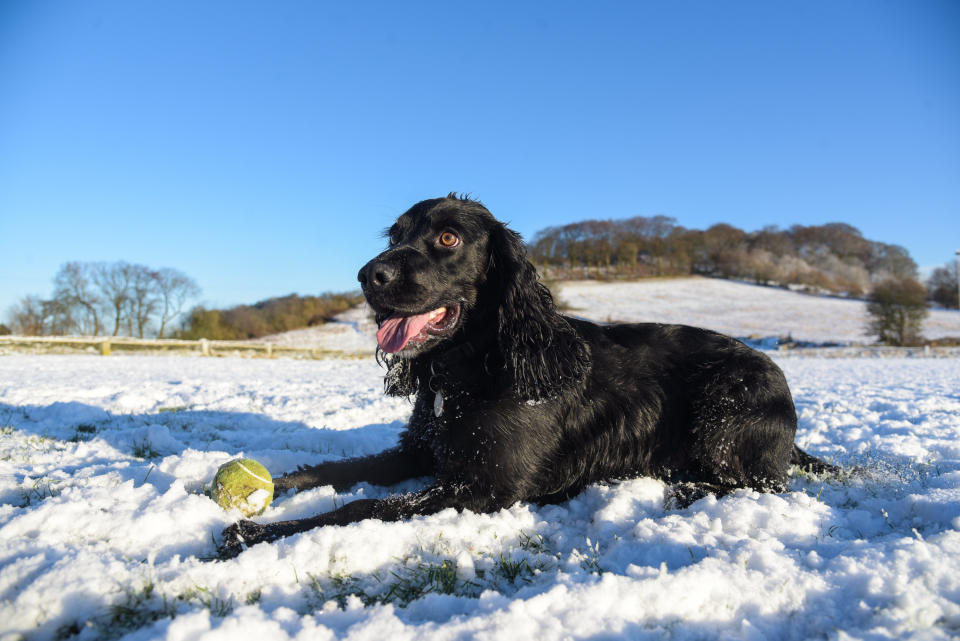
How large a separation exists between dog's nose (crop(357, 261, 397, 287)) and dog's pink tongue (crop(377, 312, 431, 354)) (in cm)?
23

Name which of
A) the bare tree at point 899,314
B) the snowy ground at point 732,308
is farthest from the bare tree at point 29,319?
the bare tree at point 899,314

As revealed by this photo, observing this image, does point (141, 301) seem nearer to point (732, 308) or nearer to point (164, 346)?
point (164, 346)

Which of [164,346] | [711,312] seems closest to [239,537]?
[164,346]

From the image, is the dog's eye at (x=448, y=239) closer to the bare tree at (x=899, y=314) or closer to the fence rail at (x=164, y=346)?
the fence rail at (x=164, y=346)

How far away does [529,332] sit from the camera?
3027 millimetres

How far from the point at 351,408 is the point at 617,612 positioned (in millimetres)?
5059

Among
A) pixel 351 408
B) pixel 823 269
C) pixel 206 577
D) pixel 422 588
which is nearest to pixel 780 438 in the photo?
pixel 422 588

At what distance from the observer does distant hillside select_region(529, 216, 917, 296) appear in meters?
73.4

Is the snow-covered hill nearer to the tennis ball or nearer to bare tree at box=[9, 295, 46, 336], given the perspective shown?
bare tree at box=[9, 295, 46, 336]

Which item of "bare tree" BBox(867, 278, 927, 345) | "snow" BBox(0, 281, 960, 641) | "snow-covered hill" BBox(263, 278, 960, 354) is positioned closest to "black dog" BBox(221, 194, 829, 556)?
"snow" BBox(0, 281, 960, 641)

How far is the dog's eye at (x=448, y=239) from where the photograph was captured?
309cm

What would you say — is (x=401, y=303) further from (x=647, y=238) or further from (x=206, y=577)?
(x=647, y=238)

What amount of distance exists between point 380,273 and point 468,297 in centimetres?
56

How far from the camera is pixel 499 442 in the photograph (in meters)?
2.73
